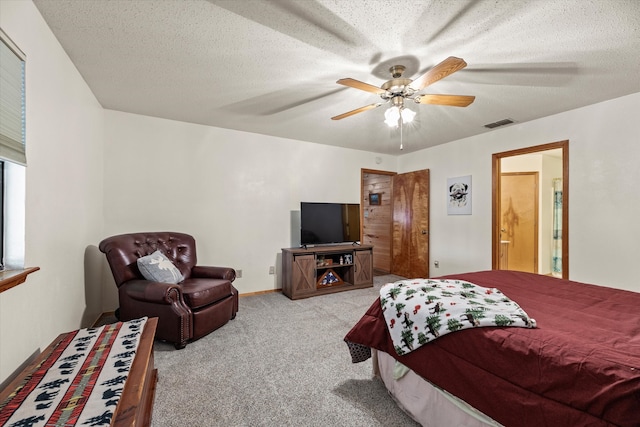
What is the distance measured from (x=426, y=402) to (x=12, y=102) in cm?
266

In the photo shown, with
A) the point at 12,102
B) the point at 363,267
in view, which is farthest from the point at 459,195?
the point at 12,102

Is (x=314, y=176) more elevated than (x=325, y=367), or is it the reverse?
(x=314, y=176)

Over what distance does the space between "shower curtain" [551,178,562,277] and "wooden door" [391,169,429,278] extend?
2.48m

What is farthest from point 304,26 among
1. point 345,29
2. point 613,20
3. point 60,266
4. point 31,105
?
point 60,266

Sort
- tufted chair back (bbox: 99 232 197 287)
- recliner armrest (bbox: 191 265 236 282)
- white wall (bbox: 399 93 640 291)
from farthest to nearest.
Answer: recliner armrest (bbox: 191 265 236 282)
white wall (bbox: 399 93 640 291)
tufted chair back (bbox: 99 232 197 287)

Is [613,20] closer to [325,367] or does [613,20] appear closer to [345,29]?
[345,29]

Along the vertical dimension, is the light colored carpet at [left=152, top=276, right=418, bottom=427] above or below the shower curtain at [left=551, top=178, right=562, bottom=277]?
below

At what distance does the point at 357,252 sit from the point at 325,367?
2.53 meters

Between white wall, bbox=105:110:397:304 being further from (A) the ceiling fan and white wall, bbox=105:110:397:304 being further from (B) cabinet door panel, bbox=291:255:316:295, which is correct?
(A) the ceiling fan

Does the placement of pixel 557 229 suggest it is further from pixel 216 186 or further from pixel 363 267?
pixel 216 186

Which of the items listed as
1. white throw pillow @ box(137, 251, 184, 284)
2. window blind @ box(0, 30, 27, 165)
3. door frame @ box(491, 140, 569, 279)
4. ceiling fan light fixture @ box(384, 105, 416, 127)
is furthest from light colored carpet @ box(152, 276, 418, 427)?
door frame @ box(491, 140, 569, 279)

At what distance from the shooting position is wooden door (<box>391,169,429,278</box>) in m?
5.12

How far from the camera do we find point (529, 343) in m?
1.18

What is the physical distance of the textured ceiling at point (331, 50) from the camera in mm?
1679
